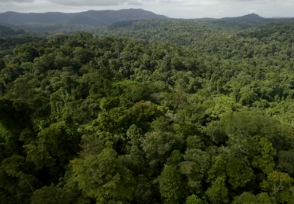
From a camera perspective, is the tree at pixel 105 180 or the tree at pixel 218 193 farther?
the tree at pixel 218 193

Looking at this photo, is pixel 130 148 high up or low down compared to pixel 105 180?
down

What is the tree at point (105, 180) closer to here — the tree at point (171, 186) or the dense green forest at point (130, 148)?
the dense green forest at point (130, 148)

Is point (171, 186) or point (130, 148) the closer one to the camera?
point (171, 186)

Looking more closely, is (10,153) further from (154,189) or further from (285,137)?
(285,137)

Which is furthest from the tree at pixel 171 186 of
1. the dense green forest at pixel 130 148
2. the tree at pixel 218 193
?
the tree at pixel 218 193

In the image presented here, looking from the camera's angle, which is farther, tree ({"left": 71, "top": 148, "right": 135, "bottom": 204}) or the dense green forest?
the dense green forest

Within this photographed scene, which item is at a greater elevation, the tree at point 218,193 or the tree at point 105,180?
the tree at point 105,180

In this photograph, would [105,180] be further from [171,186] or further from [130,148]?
[130,148]

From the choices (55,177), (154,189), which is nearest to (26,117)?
(55,177)

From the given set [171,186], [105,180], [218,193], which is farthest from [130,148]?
[218,193]

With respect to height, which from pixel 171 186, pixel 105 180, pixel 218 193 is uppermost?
pixel 105 180

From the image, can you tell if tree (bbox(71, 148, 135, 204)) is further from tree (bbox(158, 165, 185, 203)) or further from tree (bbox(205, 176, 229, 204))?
tree (bbox(205, 176, 229, 204))

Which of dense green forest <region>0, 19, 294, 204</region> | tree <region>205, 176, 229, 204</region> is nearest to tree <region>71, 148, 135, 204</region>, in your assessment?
dense green forest <region>0, 19, 294, 204</region>
